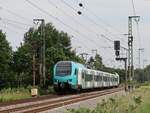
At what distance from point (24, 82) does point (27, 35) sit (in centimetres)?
2439

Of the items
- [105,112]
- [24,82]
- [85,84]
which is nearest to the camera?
[105,112]

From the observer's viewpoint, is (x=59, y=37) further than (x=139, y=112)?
Yes

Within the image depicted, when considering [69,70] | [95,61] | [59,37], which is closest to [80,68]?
[69,70]

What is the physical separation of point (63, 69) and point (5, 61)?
4651 centimetres

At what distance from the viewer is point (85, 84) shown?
5888 centimetres

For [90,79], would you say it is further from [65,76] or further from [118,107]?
[118,107]

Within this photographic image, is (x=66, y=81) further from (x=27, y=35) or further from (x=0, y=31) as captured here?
(x=27, y=35)

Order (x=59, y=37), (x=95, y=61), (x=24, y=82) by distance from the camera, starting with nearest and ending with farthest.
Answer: (x=24, y=82), (x=59, y=37), (x=95, y=61)

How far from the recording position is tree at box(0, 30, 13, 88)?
9262cm

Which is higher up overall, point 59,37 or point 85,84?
point 59,37

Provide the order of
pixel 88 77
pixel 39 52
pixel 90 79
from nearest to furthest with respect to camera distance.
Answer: pixel 88 77
pixel 90 79
pixel 39 52

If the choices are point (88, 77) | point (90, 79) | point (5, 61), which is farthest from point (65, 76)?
point (5, 61)

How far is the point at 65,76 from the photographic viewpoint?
5247cm

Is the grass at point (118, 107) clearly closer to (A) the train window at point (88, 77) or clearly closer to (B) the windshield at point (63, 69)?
(B) the windshield at point (63, 69)
